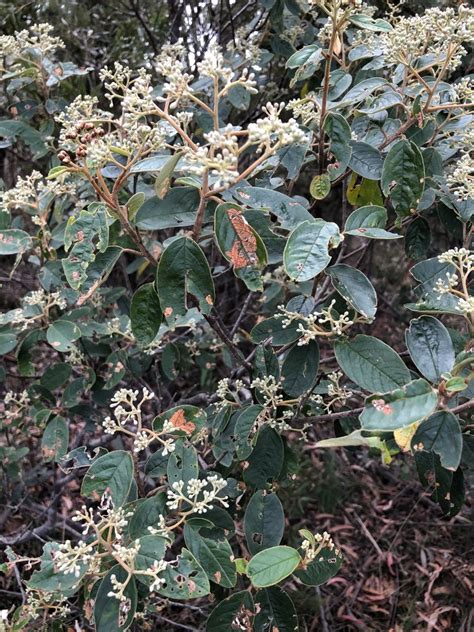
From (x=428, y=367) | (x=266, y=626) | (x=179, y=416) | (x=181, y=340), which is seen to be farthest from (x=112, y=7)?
(x=266, y=626)

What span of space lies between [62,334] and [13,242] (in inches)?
11.5

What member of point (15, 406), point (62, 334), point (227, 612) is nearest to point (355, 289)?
point (227, 612)

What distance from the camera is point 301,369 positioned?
4.43ft

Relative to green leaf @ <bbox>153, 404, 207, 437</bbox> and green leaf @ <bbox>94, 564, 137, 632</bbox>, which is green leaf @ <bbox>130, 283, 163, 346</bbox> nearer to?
green leaf @ <bbox>153, 404, 207, 437</bbox>

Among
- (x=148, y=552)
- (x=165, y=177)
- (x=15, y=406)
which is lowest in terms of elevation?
(x=15, y=406)

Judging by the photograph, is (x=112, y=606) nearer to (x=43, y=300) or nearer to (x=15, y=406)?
(x=43, y=300)

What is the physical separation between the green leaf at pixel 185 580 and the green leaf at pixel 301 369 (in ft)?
1.42

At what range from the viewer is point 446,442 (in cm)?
102

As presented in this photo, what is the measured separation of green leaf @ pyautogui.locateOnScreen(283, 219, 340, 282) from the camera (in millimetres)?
1049

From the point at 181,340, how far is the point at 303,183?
5.14 ft

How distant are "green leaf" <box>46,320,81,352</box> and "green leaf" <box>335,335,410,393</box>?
816 millimetres

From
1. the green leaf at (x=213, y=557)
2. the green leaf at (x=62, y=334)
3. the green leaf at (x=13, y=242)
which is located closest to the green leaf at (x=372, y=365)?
the green leaf at (x=213, y=557)

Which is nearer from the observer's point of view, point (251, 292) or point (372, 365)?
point (372, 365)

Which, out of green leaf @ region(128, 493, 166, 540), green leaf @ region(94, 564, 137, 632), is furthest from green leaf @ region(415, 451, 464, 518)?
green leaf @ region(94, 564, 137, 632)
